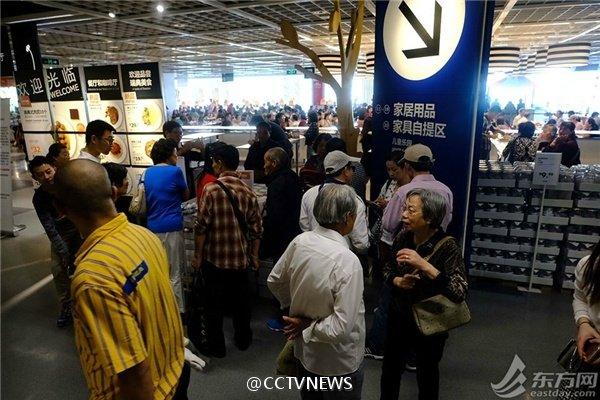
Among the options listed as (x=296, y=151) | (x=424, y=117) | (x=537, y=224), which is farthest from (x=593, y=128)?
(x=424, y=117)

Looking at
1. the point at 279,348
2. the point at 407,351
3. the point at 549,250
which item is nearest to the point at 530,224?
the point at 549,250

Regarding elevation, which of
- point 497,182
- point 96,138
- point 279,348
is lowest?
point 279,348

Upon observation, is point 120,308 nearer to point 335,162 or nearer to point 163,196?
point 335,162

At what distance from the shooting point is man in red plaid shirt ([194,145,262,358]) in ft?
9.19

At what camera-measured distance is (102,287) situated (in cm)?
113

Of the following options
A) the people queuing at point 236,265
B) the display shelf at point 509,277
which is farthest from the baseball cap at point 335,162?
the display shelf at point 509,277

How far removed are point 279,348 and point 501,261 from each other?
2.56m

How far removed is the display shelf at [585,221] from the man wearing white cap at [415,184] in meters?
1.85

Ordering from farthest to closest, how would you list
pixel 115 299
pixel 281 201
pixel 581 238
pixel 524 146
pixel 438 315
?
1. pixel 524 146
2. pixel 581 238
3. pixel 281 201
4. pixel 438 315
5. pixel 115 299

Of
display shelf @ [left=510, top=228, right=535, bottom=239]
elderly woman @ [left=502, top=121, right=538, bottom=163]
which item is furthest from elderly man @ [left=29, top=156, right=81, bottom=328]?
elderly woman @ [left=502, top=121, right=538, bottom=163]

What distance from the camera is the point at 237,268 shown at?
2898 mm

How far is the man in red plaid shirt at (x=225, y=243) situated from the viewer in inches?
110

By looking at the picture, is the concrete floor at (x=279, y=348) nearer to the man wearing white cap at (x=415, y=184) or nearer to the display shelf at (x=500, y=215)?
the display shelf at (x=500, y=215)

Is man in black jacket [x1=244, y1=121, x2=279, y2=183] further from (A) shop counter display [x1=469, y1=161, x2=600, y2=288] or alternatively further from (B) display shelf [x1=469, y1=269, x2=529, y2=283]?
(B) display shelf [x1=469, y1=269, x2=529, y2=283]
